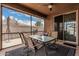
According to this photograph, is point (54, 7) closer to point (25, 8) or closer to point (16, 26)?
point (25, 8)

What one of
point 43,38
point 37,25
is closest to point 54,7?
point 37,25

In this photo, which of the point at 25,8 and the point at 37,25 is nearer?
the point at 25,8

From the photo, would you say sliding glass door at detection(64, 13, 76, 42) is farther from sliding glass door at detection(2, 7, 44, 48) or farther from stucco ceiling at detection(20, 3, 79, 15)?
sliding glass door at detection(2, 7, 44, 48)

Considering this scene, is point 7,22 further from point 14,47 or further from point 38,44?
point 38,44

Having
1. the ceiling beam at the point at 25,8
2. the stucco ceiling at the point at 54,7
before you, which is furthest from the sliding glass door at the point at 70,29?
the ceiling beam at the point at 25,8

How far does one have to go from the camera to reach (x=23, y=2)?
2.32 metres

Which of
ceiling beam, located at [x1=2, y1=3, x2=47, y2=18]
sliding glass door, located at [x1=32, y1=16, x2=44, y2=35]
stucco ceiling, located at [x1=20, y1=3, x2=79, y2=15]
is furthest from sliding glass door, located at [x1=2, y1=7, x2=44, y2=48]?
stucco ceiling, located at [x1=20, y1=3, x2=79, y2=15]

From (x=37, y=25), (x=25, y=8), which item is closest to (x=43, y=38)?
(x=37, y=25)

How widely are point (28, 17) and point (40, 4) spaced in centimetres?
45

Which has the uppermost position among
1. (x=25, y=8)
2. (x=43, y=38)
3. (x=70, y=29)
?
(x=25, y=8)

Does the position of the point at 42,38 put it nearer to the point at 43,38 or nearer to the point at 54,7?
the point at 43,38

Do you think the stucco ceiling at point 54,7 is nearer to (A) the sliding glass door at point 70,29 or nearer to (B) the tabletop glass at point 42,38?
(A) the sliding glass door at point 70,29

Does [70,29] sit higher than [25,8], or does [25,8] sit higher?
A: [25,8]

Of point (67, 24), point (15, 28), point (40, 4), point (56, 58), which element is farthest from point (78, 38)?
point (15, 28)
